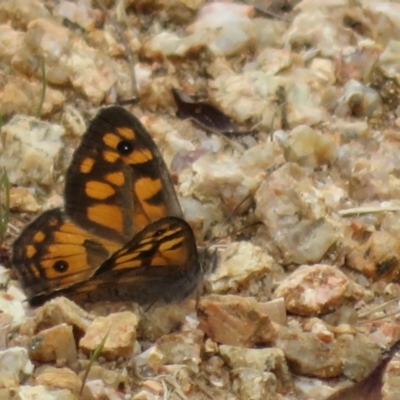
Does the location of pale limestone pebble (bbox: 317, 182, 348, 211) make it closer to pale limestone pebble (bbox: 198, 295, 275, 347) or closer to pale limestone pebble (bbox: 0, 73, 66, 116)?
pale limestone pebble (bbox: 198, 295, 275, 347)

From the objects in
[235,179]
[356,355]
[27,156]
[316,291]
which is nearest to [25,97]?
[27,156]

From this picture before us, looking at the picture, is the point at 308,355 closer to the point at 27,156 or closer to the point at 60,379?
the point at 60,379

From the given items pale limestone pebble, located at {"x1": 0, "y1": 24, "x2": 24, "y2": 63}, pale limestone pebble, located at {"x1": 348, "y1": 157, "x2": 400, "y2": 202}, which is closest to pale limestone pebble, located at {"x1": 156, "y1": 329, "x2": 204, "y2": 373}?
pale limestone pebble, located at {"x1": 348, "y1": 157, "x2": 400, "y2": 202}

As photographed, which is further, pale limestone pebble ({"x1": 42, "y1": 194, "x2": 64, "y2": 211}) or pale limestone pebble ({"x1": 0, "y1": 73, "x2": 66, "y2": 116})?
pale limestone pebble ({"x1": 0, "y1": 73, "x2": 66, "y2": 116})

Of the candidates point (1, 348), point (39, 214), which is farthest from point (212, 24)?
point (1, 348)

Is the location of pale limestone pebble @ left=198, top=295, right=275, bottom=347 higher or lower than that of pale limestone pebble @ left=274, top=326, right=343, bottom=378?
higher

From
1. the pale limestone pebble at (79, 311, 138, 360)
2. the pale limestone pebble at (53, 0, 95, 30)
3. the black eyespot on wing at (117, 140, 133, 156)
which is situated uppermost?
the black eyespot on wing at (117, 140, 133, 156)

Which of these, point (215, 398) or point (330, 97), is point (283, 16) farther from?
point (215, 398)

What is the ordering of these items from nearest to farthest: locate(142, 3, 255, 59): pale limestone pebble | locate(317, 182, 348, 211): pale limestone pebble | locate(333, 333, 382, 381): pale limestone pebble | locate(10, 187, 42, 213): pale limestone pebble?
locate(333, 333, 382, 381): pale limestone pebble, locate(10, 187, 42, 213): pale limestone pebble, locate(317, 182, 348, 211): pale limestone pebble, locate(142, 3, 255, 59): pale limestone pebble

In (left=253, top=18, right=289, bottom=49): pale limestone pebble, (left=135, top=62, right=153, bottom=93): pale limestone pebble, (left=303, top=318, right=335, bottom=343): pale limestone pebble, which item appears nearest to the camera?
(left=303, top=318, right=335, bottom=343): pale limestone pebble
